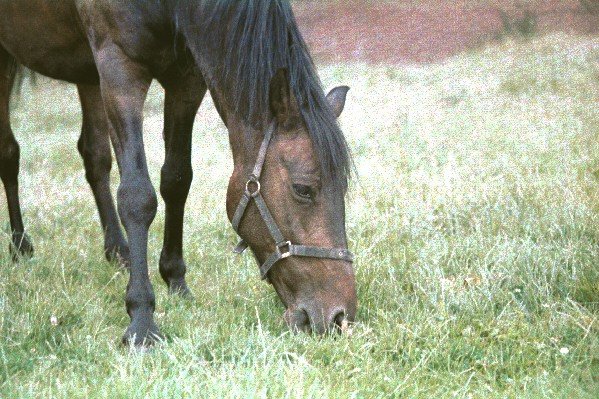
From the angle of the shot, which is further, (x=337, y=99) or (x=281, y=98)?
(x=337, y=99)

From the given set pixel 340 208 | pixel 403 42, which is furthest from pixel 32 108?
pixel 340 208

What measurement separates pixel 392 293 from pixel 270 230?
868 millimetres

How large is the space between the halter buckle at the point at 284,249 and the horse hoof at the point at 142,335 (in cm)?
68

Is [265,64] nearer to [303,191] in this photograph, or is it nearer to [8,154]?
[303,191]

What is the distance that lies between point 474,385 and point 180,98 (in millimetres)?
2354

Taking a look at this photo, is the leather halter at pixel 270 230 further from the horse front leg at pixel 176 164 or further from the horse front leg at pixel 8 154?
the horse front leg at pixel 8 154

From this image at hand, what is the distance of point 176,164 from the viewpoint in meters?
Answer: 4.51

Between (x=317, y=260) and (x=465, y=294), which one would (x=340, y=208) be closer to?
(x=317, y=260)

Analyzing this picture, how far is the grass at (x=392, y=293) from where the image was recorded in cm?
289

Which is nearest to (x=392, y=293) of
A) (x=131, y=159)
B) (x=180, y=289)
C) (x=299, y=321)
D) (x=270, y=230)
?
(x=299, y=321)

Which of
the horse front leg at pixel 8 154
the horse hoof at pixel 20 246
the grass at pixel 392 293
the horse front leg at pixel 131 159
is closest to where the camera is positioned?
the grass at pixel 392 293

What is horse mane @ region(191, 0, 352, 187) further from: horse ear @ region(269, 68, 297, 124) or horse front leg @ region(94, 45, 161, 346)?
horse front leg @ region(94, 45, 161, 346)

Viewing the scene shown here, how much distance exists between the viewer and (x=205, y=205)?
6547mm

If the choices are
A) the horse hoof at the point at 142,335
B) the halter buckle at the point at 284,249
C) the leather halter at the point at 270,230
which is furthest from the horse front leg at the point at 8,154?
the halter buckle at the point at 284,249
